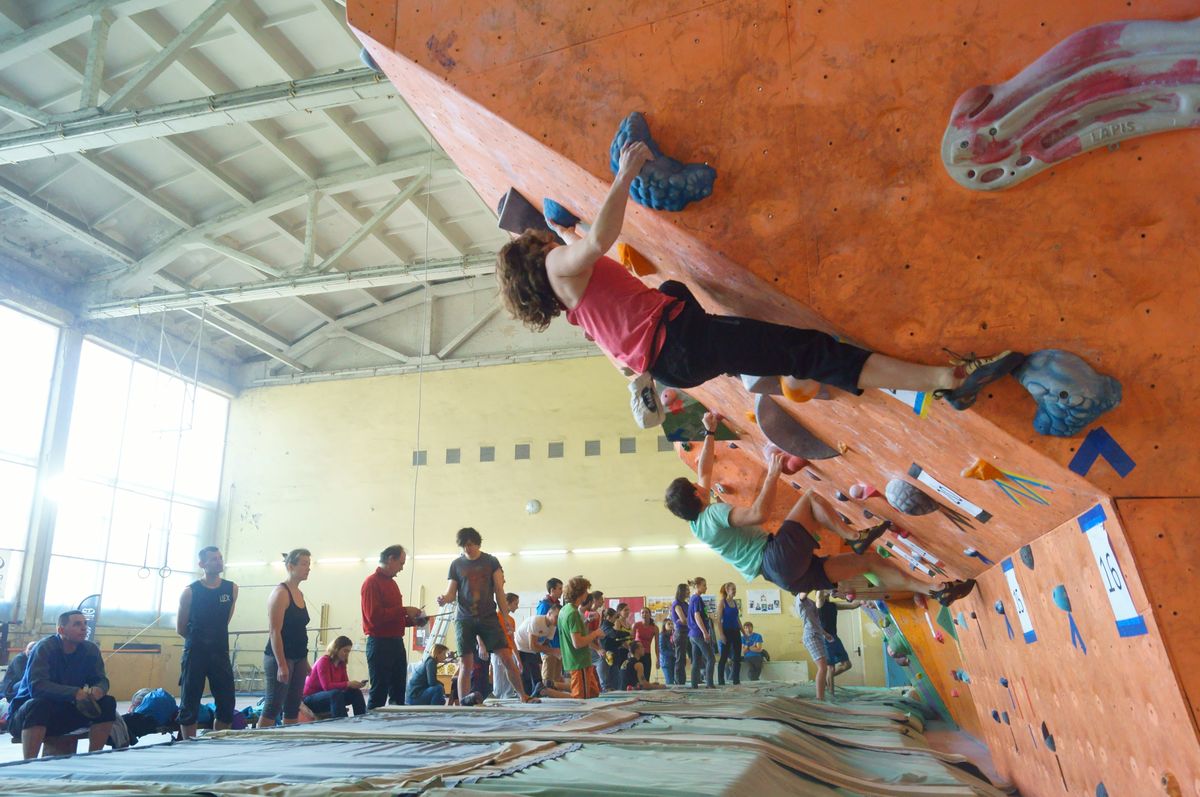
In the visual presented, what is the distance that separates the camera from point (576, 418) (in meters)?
15.0

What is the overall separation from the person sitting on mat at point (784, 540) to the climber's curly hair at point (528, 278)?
5.17 feet

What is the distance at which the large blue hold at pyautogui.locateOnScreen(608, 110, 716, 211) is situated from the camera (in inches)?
81.3

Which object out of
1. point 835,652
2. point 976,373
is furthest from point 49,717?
point 835,652

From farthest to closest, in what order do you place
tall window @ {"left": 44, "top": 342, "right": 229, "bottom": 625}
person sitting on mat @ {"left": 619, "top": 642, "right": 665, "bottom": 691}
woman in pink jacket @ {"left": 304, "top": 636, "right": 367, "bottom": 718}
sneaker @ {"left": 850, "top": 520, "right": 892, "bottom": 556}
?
1. tall window @ {"left": 44, "top": 342, "right": 229, "bottom": 625}
2. person sitting on mat @ {"left": 619, "top": 642, "right": 665, "bottom": 691}
3. woman in pink jacket @ {"left": 304, "top": 636, "right": 367, "bottom": 718}
4. sneaker @ {"left": 850, "top": 520, "right": 892, "bottom": 556}

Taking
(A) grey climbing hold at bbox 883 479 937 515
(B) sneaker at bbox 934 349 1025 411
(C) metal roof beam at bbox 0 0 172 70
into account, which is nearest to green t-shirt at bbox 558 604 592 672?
(A) grey climbing hold at bbox 883 479 937 515

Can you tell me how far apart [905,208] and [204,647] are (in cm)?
457

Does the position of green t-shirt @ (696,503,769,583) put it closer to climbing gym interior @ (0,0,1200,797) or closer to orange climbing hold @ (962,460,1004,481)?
climbing gym interior @ (0,0,1200,797)

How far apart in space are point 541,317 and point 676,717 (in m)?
2.67

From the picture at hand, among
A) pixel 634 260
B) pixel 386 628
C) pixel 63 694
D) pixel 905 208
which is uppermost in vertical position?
pixel 634 260

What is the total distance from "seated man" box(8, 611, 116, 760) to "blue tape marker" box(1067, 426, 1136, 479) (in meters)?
4.99

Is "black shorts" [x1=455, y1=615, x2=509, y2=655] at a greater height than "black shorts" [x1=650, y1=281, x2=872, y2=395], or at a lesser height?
lesser

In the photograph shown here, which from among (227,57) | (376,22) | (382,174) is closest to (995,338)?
(376,22)

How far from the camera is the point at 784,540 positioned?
376 cm

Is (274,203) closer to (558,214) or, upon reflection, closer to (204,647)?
(204,647)
